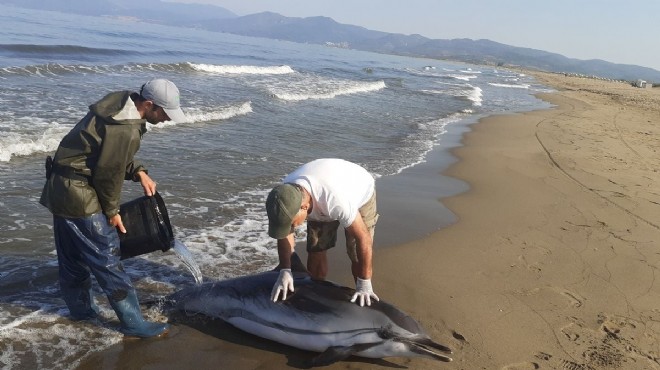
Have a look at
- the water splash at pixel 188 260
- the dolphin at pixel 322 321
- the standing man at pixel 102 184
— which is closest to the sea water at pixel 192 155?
the water splash at pixel 188 260

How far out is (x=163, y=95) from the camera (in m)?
3.60

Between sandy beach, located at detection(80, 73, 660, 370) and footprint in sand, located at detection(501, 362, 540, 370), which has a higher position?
sandy beach, located at detection(80, 73, 660, 370)

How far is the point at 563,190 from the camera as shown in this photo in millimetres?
9023

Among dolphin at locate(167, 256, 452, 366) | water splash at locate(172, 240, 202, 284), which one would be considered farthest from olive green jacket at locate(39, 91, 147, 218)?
dolphin at locate(167, 256, 452, 366)

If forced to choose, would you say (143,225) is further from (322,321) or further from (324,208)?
(322,321)

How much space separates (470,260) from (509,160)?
20.0ft

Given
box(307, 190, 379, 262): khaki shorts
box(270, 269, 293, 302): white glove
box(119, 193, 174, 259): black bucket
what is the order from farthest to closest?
1. box(307, 190, 379, 262): khaki shorts
2. box(119, 193, 174, 259): black bucket
3. box(270, 269, 293, 302): white glove

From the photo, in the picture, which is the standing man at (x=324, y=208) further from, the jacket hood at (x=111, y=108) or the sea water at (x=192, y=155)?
the sea water at (x=192, y=155)

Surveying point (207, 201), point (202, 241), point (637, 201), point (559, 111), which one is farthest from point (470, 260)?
point (559, 111)

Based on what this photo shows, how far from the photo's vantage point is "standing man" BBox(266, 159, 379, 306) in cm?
350

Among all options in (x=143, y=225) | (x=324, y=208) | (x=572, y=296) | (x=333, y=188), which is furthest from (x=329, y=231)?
(x=572, y=296)

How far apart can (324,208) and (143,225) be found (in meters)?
1.59

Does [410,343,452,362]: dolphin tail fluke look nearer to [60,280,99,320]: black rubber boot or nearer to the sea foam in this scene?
[60,280,99,320]: black rubber boot

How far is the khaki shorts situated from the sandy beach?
93cm
